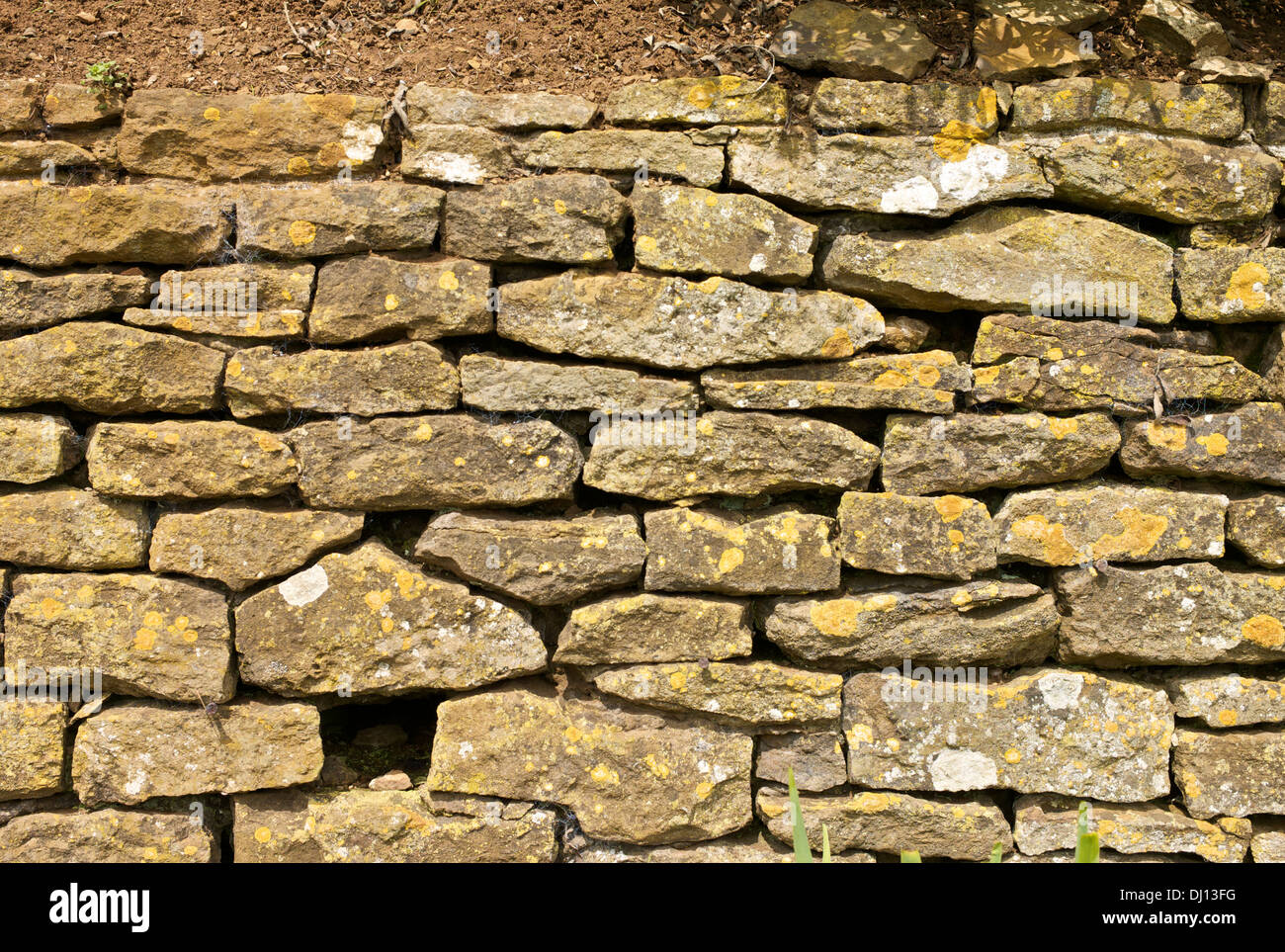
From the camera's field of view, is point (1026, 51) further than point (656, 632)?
Yes

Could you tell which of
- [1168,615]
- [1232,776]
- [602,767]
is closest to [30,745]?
[602,767]

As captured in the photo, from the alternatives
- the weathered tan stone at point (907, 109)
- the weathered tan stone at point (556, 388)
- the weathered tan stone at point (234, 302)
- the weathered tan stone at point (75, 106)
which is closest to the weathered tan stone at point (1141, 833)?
the weathered tan stone at point (556, 388)

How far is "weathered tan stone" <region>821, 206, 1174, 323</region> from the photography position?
9.89 ft

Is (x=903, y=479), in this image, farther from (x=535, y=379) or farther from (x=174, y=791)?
(x=174, y=791)

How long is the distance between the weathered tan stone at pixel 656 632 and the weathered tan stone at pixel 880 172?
1406 mm

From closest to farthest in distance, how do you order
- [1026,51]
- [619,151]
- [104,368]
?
[104,368]
[619,151]
[1026,51]

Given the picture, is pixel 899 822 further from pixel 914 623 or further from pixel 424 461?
pixel 424 461

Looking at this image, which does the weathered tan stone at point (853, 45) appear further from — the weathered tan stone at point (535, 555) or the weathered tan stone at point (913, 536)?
the weathered tan stone at point (535, 555)

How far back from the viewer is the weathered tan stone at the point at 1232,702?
307 cm

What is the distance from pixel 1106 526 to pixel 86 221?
11.5ft

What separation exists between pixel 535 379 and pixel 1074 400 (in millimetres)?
1789

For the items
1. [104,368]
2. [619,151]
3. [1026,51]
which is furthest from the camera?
[1026,51]

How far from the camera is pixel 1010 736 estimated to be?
119 inches

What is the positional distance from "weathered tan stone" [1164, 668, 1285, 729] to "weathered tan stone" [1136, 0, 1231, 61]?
217 cm
